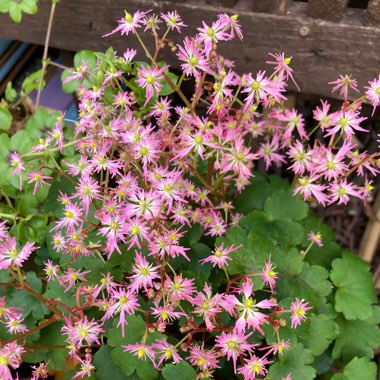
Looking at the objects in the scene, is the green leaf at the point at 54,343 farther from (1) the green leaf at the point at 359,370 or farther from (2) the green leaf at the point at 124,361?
(1) the green leaf at the point at 359,370

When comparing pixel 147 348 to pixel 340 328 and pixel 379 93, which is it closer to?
pixel 340 328

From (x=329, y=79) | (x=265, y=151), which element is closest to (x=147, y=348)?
(x=265, y=151)

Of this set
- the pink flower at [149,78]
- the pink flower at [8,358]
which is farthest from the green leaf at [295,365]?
the pink flower at [149,78]

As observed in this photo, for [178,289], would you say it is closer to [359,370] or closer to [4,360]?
[4,360]

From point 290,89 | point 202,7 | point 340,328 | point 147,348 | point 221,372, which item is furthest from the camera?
point 290,89

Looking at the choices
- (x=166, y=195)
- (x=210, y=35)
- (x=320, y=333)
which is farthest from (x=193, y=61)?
(x=320, y=333)

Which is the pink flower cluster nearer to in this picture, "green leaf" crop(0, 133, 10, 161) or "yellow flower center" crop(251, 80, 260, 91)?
"yellow flower center" crop(251, 80, 260, 91)
